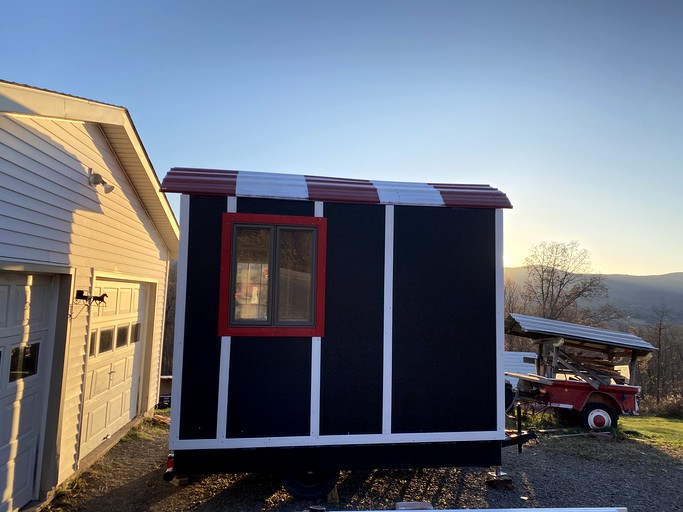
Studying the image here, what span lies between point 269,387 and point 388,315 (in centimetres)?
135

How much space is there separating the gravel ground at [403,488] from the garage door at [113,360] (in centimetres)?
53

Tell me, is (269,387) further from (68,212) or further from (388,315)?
(68,212)

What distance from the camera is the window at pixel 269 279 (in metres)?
4.12

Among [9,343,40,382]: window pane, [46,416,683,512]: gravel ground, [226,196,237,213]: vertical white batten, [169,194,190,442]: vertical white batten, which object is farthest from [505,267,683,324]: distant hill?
[9,343,40,382]: window pane

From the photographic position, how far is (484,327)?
180 inches

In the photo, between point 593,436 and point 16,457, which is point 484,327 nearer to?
point 16,457

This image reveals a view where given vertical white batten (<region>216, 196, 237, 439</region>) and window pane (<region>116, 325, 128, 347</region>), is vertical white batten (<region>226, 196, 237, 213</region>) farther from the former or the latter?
window pane (<region>116, 325, 128, 347</region>)

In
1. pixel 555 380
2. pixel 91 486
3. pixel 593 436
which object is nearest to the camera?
pixel 91 486

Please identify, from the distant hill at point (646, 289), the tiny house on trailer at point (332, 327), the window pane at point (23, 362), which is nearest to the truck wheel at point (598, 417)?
the tiny house on trailer at point (332, 327)

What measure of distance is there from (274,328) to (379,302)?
3.52 feet

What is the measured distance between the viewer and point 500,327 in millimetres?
4590

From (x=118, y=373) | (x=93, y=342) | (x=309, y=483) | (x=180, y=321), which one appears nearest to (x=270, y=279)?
(x=180, y=321)

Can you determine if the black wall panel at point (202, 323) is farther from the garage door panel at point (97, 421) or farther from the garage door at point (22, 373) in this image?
the garage door panel at point (97, 421)

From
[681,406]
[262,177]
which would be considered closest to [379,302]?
[262,177]
